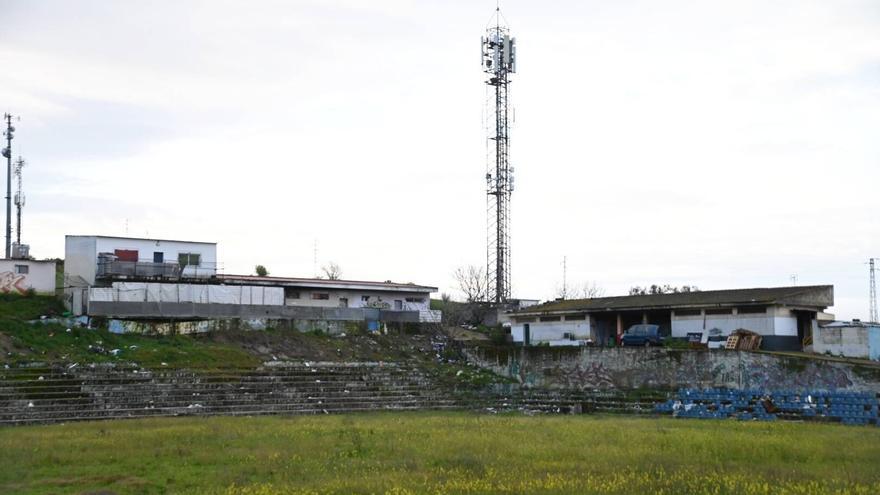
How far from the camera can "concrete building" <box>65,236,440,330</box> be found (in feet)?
161

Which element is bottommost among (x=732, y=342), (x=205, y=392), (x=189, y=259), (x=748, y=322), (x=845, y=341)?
(x=205, y=392)

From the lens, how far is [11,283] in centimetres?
5053

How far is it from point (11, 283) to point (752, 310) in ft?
134

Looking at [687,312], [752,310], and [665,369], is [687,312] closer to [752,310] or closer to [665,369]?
[752,310]

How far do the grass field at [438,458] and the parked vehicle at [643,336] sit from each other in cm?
1568

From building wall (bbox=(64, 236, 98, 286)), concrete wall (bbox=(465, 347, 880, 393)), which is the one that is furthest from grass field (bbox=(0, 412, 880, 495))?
building wall (bbox=(64, 236, 98, 286))

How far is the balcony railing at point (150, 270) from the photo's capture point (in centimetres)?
5206

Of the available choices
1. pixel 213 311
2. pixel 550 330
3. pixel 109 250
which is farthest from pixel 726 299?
pixel 109 250

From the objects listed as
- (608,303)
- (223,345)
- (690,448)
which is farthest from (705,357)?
(223,345)

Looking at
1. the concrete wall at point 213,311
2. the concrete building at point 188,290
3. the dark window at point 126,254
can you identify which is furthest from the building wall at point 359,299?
the dark window at point 126,254

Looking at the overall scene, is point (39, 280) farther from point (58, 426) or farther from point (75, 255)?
point (58, 426)

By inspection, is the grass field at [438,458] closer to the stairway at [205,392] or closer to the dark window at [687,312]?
the stairway at [205,392]

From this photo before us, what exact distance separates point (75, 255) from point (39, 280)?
9.26 feet

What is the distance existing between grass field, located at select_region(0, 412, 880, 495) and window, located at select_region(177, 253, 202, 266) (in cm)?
2346
